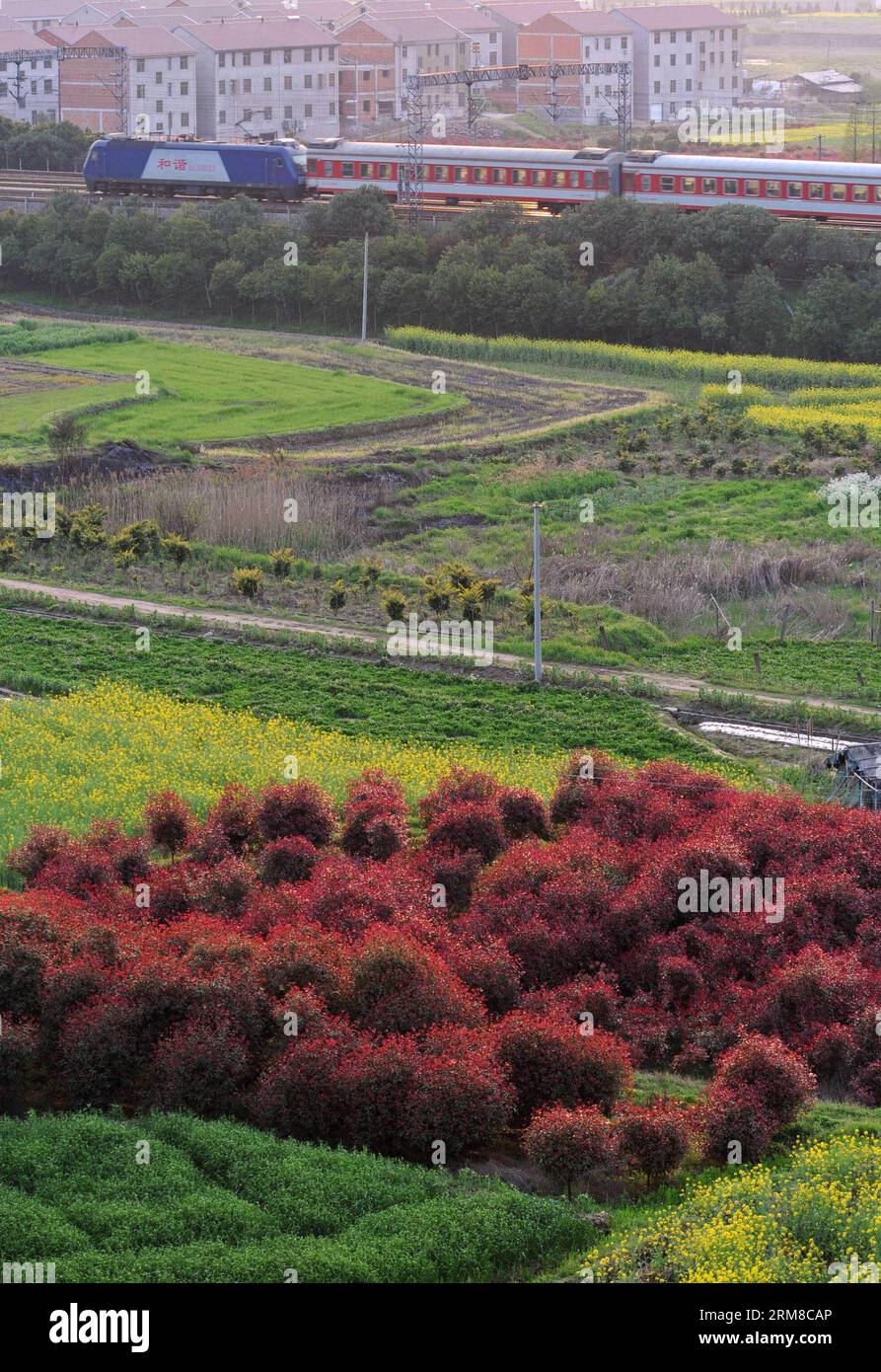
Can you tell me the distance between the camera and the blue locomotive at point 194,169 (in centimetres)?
6625

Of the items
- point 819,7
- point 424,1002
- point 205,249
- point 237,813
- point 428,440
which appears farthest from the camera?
point 819,7

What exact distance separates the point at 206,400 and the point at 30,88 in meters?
47.9

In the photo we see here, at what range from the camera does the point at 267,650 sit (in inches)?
1204

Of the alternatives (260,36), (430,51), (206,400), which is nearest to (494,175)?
(206,400)

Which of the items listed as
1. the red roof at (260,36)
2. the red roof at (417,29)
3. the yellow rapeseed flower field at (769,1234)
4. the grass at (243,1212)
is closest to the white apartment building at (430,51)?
the red roof at (417,29)

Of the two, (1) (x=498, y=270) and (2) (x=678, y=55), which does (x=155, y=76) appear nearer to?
(2) (x=678, y=55)

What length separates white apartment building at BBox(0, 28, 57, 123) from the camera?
90.5 meters

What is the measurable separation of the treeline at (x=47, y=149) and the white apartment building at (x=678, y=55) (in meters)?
26.6

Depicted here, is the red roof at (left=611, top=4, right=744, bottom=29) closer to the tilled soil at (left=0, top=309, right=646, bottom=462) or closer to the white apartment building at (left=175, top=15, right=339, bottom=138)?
the white apartment building at (left=175, top=15, right=339, bottom=138)

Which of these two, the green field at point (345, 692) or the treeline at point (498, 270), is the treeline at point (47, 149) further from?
the green field at point (345, 692)

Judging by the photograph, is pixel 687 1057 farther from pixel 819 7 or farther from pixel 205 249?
pixel 819 7

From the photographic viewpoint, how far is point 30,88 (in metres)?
90.8
